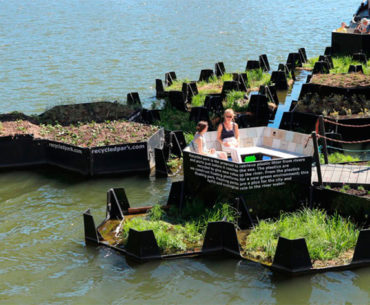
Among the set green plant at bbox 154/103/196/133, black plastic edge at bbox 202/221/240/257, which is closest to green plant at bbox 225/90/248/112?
green plant at bbox 154/103/196/133

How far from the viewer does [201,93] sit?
25.5 m

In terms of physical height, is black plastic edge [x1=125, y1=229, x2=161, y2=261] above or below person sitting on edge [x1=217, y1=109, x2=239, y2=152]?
below

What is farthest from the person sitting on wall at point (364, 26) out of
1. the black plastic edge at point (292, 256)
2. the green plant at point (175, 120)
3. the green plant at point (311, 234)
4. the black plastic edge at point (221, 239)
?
the black plastic edge at point (292, 256)

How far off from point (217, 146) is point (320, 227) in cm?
354

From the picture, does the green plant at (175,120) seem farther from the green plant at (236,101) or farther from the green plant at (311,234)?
the green plant at (311,234)

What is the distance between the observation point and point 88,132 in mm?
19172

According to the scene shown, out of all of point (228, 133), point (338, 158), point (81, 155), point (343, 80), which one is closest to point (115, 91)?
point (343, 80)

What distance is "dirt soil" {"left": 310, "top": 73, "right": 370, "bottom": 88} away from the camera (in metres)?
22.0

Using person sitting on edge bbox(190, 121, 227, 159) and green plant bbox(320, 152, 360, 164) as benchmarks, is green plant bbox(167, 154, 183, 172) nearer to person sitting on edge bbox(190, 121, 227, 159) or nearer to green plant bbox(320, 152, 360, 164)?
person sitting on edge bbox(190, 121, 227, 159)

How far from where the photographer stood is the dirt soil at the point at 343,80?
2203cm

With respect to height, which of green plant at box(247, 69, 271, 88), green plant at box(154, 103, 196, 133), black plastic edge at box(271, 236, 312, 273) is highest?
green plant at box(247, 69, 271, 88)

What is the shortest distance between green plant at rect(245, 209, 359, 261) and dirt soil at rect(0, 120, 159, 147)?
635 cm

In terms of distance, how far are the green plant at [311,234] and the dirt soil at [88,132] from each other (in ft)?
20.8

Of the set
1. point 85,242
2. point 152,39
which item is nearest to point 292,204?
point 85,242
